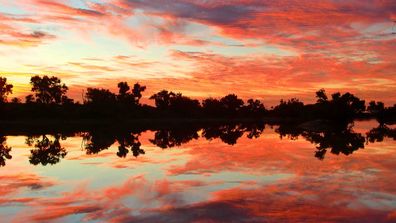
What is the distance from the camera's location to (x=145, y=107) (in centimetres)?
10250

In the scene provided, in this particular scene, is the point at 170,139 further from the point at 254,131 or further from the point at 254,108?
the point at 254,108

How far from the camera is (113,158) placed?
22609 millimetres

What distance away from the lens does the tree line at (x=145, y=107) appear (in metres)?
79.4

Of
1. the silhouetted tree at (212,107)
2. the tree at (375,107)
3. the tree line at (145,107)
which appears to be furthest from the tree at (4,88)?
the tree at (375,107)

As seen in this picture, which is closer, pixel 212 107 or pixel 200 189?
pixel 200 189

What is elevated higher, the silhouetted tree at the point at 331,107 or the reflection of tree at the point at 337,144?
the silhouetted tree at the point at 331,107

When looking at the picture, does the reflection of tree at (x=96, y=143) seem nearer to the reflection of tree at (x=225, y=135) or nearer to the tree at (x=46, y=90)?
the reflection of tree at (x=225, y=135)

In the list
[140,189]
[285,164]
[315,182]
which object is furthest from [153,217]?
[285,164]

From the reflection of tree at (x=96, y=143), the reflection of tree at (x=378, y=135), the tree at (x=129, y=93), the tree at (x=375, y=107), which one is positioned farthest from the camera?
the tree at (x=375, y=107)

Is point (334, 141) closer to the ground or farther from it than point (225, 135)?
farther from it

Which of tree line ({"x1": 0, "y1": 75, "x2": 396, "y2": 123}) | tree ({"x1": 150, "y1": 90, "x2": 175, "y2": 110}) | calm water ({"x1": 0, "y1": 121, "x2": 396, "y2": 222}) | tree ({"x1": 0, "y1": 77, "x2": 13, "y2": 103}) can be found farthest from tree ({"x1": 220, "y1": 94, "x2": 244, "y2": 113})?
calm water ({"x1": 0, "y1": 121, "x2": 396, "y2": 222})

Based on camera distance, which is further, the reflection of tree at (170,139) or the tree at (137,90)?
the tree at (137,90)

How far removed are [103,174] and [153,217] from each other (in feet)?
24.8

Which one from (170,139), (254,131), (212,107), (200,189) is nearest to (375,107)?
(212,107)
